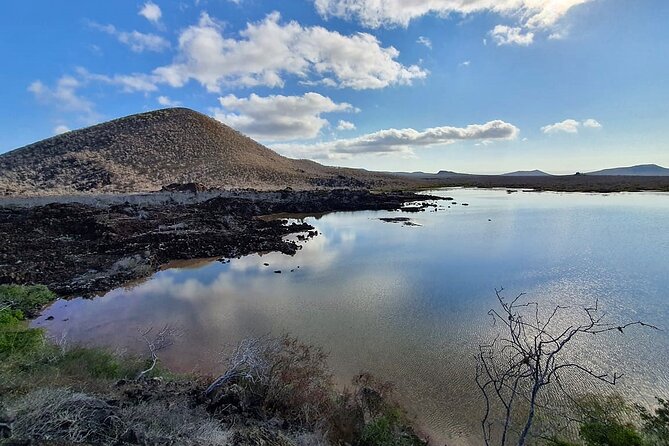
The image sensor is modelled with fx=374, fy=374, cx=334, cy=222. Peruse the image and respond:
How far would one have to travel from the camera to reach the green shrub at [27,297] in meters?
11.1

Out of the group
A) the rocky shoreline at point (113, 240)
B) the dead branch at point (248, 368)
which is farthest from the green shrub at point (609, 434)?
the rocky shoreline at point (113, 240)

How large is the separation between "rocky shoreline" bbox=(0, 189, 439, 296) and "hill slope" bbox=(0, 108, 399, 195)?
25.1 metres

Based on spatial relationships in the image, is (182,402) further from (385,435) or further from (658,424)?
(658,424)

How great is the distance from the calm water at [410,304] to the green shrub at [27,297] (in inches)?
17.4

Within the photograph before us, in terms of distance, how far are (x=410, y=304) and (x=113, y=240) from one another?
16248 millimetres

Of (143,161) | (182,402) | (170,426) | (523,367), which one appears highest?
(143,161)

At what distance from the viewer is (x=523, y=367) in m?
8.40

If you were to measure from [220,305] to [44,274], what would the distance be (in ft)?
25.4

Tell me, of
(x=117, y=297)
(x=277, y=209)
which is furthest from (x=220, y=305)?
(x=277, y=209)

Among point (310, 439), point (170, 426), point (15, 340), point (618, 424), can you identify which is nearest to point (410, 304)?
point (618, 424)

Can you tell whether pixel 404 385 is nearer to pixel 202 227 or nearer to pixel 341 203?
pixel 202 227

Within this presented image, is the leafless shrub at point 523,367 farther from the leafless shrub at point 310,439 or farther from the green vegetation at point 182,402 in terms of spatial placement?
the leafless shrub at point 310,439

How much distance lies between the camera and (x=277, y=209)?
36.1 metres

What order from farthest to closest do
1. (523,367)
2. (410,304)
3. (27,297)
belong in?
(27,297), (410,304), (523,367)
